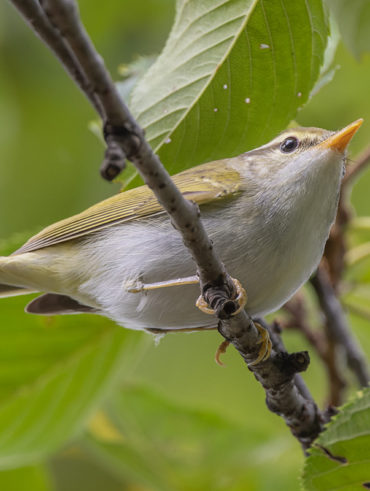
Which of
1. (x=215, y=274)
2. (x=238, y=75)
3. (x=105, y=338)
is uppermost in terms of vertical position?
(x=238, y=75)

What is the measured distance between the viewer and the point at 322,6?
5.91ft

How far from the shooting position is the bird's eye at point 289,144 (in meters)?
2.02

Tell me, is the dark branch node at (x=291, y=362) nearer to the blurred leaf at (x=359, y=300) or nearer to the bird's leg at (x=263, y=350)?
the bird's leg at (x=263, y=350)

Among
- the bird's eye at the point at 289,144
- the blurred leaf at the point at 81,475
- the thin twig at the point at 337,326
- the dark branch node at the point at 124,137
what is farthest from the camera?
the blurred leaf at the point at 81,475

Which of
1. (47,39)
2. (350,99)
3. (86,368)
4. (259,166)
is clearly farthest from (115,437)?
(47,39)

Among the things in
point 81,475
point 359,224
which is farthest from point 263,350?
point 81,475

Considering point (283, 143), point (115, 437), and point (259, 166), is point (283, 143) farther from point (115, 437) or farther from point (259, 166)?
point (115, 437)

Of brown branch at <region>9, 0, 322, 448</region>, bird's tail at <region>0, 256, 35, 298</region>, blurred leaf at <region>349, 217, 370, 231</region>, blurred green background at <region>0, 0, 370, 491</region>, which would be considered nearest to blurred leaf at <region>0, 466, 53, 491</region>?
blurred green background at <region>0, 0, 370, 491</region>

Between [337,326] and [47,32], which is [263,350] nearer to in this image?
[337,326]

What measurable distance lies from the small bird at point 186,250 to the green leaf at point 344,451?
346 mm

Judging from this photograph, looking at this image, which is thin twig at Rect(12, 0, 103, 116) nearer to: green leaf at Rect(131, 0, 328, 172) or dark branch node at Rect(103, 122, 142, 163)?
dark branch node at Rect(103, 122, 142, 163)

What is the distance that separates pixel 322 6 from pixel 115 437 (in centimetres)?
221

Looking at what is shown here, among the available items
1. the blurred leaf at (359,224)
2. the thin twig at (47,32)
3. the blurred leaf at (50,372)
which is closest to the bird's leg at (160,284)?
the blurred leaf at (50,372)

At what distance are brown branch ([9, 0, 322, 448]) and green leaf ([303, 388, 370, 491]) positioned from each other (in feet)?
0.35
